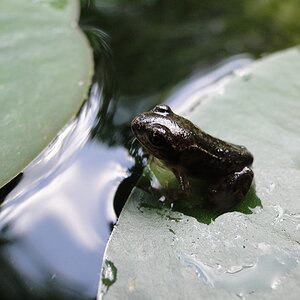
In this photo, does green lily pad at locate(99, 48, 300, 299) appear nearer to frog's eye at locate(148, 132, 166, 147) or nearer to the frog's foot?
the frog's foot

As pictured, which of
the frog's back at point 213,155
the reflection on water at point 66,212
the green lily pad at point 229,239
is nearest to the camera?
the green lily pad at point 229,239

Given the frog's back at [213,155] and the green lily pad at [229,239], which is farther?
the frog's back at [213,155]

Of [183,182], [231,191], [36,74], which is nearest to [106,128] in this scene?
[36,74]

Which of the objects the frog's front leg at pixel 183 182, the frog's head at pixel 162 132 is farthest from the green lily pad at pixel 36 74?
the frog's front leg at pixel 183 182

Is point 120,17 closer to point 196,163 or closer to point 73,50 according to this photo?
point 73,50

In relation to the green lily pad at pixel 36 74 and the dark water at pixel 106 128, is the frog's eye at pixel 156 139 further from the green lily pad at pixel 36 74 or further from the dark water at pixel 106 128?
the green lily pad at pixel 36 74

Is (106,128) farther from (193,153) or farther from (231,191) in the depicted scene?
(231,191)
